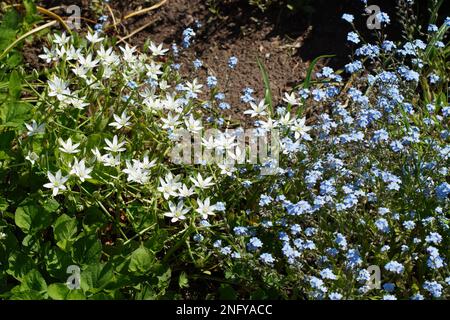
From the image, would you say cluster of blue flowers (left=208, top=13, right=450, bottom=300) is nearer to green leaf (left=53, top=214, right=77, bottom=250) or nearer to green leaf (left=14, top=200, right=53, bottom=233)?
green leaf (left=53, top=214, right=77, bottom=250)

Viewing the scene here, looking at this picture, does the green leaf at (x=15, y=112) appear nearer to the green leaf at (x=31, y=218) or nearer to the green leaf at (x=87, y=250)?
the green leaf at (x=31, y=218)

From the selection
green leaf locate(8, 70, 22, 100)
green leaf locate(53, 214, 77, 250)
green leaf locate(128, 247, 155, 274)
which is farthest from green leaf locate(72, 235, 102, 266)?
green leaf locate(8, 70, 22, 100)

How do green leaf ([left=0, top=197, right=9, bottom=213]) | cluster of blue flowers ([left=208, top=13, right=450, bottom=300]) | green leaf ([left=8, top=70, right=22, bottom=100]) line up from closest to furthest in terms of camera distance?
cluster of blue flowers ([left=208, top=13, right=450, bottom=300]) < green leaf ([left=0, top=197, right=9, bottom=213]) < green leaf ([left=8, top=70, right=22, bottom=100])

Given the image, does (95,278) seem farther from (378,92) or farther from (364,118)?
(378,92)

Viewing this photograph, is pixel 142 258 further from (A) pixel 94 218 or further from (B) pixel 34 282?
(B) pixel 34 282

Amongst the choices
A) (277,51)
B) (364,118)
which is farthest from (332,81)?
(364,118)

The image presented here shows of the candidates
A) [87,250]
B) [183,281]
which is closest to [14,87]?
[87,250]

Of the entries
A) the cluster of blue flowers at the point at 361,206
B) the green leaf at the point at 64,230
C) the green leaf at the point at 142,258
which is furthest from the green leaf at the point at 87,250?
the cluster of blue flowers at the point at 361,206
